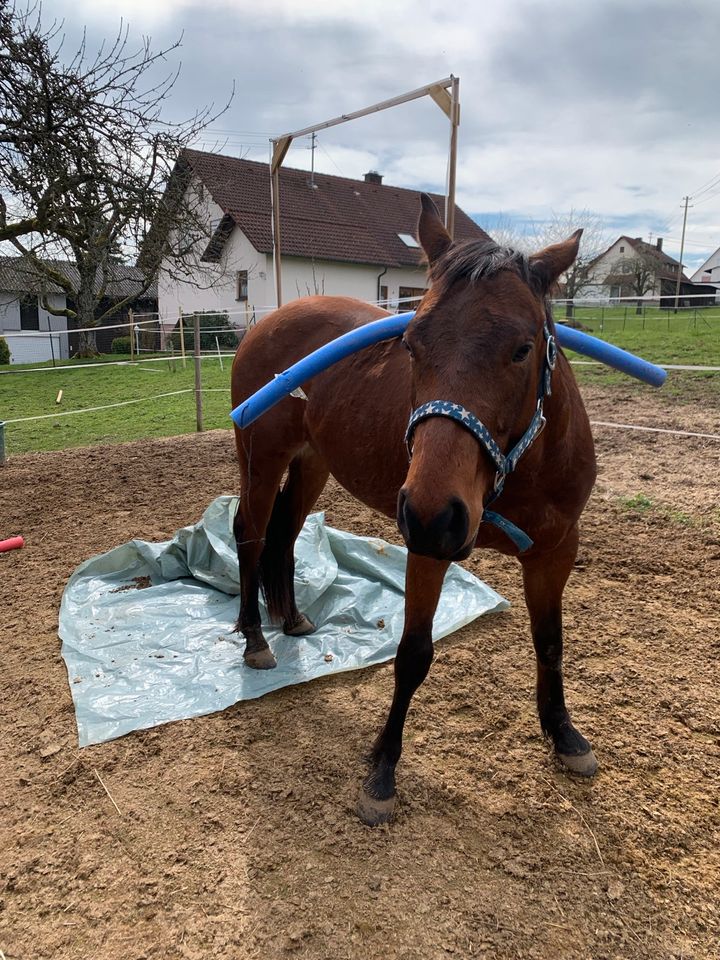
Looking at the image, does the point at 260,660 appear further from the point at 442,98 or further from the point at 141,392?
the point at 141,392

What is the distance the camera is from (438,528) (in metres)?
1.37

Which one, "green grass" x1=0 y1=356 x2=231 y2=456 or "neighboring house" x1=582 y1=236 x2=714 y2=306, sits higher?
"neighboring house" x1=582 y1=236 x2=714 y2=306

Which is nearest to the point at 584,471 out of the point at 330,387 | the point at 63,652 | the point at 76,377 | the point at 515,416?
the point at 515,416

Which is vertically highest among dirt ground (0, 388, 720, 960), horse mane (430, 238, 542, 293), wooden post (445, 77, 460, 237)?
wooden post (445, 77, 460, 237)

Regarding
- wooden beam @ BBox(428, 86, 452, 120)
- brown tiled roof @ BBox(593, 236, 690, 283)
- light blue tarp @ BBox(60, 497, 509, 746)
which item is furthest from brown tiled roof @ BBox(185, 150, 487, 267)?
brown tiled roof @ BBox(593, 236, 690, 283)

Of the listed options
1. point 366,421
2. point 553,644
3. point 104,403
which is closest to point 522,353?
point 366,421

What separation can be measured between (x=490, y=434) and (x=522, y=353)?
248 millimetres

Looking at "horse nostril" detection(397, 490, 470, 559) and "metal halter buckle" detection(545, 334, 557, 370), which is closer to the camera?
"horse nostril" detection(397, 490, 470, 559)

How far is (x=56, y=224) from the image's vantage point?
5.08 meters

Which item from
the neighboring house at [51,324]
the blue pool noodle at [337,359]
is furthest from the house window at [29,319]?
the blue pool noodle at [337,359]

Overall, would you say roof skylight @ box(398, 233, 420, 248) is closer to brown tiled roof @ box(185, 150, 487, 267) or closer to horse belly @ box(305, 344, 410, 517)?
brown tiled roof @ box(185, 150, 487, 267)

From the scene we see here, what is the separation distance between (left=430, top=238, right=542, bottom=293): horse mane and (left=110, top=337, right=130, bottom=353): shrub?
29.1 meters

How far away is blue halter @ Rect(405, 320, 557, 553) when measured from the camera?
1.47m

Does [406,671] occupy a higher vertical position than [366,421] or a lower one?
lower
